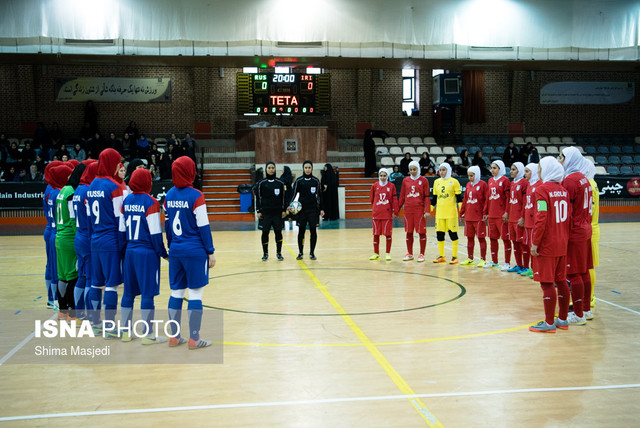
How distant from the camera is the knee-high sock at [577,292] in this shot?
6.64 metres

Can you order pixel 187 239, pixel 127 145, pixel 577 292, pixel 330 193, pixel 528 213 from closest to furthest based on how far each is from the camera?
pixel 187 239 < pixel 577 292 < pixel 528 213 < pixel 330 193 < pixel 127 145

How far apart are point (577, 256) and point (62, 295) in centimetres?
578

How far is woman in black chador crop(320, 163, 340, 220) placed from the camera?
20.2 m

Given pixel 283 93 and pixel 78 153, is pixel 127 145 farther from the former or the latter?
pixel 283 93

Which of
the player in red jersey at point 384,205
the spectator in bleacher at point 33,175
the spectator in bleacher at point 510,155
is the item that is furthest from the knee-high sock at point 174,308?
the spectator in bleacher at point 510,155

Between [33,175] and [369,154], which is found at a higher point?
[369,154]

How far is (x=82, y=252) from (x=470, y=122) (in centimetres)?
2463

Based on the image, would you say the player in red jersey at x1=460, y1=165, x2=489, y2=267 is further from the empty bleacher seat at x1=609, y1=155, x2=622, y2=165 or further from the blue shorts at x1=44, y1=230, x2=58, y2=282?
the empty bleacher seat at x1=609, y1=155, x2=622, y2=165

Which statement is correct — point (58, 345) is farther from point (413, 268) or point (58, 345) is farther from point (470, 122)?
point (470, 122)

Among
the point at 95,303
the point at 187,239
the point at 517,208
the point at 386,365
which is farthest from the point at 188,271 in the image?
the point at 517,208

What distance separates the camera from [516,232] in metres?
9.98

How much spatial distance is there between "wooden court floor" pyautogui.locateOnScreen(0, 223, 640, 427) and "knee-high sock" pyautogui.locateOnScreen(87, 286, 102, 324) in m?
0.38

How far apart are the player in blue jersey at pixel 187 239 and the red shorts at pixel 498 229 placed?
636cm

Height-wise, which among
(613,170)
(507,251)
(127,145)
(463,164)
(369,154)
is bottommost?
(507,251)
